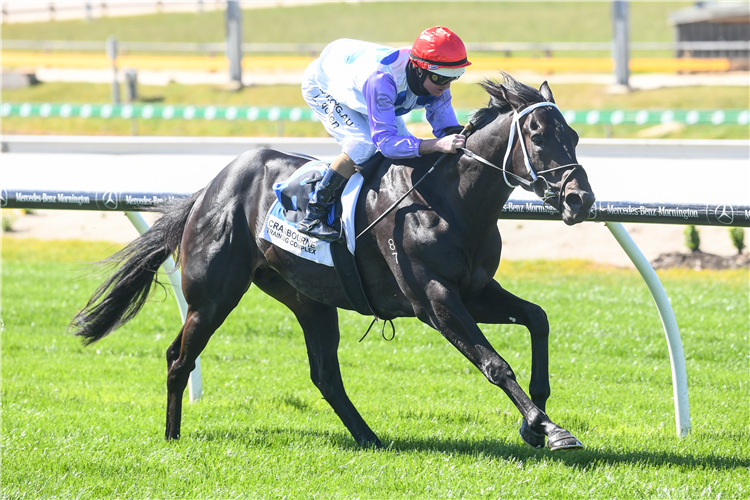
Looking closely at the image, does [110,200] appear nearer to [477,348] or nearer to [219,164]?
[477,348]

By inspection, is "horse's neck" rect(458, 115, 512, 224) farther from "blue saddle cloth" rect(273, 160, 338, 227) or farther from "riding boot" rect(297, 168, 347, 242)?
"blue saddle cloth" rect(273, 160, 338, 227)

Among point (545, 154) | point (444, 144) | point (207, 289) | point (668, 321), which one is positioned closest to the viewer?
point (545, 154)

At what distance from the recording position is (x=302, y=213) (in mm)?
4543

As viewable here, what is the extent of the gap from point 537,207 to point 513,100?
906mm

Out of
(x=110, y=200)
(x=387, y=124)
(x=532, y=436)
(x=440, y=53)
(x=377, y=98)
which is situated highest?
(x=440, y=53)

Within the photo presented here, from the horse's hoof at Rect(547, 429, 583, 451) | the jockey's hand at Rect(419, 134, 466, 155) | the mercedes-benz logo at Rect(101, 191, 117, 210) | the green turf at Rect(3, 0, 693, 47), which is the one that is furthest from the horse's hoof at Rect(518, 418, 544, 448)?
the green turf at Rect(3, 0, 693, 47)

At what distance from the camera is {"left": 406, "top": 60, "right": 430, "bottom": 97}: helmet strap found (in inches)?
165

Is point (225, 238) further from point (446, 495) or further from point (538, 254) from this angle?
point (538, 254)

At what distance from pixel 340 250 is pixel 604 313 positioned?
13.4 feet

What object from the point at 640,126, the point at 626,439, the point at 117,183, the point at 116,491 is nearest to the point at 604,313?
the point at 626,439

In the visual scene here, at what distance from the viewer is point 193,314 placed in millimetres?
4859

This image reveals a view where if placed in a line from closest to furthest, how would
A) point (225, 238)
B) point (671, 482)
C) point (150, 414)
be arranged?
point (671, 482) → point (225, 238) → point (150, 414)

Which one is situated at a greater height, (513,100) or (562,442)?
(513,100)

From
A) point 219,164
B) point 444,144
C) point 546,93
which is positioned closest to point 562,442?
point 444,144
